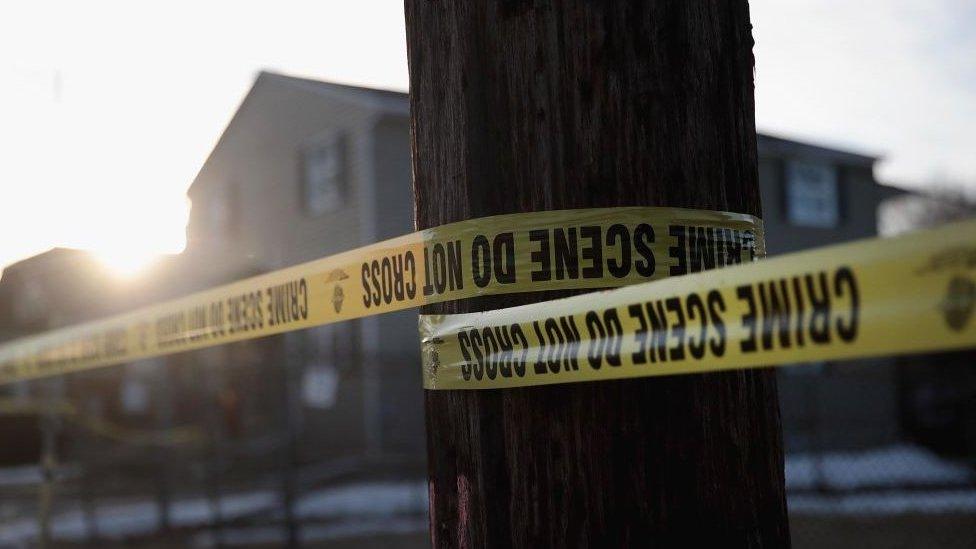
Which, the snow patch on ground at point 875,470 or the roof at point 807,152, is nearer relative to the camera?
the snow patch on ground at point 875,470

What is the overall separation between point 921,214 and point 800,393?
125 feet

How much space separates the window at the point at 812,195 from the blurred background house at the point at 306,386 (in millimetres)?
49

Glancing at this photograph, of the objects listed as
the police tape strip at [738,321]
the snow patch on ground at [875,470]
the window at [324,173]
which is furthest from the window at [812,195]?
the police tape strip at [738,321]

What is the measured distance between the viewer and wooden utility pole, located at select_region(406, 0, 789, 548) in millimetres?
1745

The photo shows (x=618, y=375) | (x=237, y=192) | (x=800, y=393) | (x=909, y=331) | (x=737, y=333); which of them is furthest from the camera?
(x=237, y=192)

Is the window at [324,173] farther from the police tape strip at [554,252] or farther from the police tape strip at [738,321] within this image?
the police tape strip at [738,321]

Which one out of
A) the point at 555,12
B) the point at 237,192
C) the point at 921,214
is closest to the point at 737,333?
the point at 555,12

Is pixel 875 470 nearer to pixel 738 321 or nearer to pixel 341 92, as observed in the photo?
pixel 341 92

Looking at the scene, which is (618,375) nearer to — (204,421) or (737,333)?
(737,333)

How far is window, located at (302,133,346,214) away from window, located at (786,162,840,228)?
9.81m

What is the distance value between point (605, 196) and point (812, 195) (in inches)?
886

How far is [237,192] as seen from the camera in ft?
75.4

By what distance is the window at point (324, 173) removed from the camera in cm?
1927

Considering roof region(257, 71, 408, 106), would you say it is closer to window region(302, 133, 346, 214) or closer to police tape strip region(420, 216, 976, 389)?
window region(302, 133, 346, 214)
